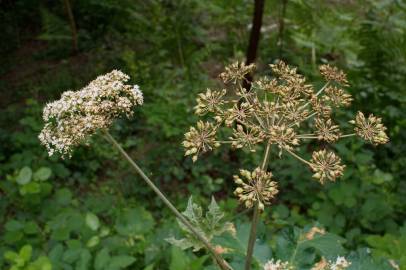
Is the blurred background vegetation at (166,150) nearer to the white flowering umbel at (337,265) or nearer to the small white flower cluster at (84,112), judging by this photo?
the white flowering umbel at (337,265)

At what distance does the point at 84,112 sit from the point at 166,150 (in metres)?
3.25

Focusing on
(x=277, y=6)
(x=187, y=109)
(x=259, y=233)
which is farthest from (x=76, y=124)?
(x=277, y=6)

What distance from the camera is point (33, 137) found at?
16.1 ft

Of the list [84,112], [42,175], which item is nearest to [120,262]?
[42,175]

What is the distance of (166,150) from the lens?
4.95 meters

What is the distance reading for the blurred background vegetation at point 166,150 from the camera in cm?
334

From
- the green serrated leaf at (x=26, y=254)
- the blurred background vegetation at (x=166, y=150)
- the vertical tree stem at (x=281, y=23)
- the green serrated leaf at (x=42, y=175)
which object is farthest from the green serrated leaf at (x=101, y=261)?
the vertical tree stem at (x=281, y=23)

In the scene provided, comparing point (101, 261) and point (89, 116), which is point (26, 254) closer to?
point (101, 261)

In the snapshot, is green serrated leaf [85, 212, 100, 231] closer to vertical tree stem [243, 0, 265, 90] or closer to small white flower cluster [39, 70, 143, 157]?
small white flower cluster [39, 70, 143, 157]

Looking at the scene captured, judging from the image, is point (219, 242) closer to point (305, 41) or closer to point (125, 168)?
point (125, 168)

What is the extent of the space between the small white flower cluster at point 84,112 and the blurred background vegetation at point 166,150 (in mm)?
1132

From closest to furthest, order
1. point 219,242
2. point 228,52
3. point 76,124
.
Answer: point 76,124 → point 219,242 → point 228,52

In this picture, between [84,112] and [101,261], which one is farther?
[101,261]

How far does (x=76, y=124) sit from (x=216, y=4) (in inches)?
147
